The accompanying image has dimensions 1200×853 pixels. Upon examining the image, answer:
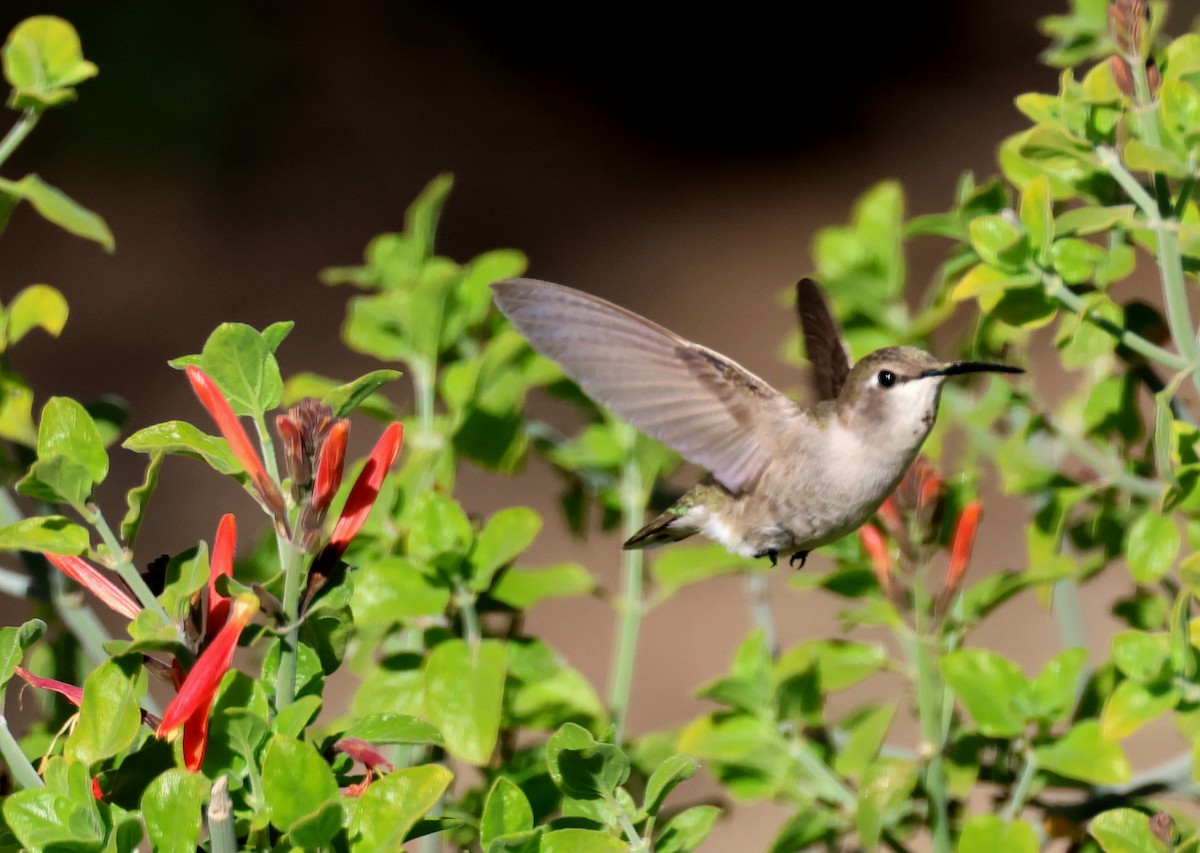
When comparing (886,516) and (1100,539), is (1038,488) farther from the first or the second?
(886,516)

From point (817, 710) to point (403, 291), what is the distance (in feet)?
2.32

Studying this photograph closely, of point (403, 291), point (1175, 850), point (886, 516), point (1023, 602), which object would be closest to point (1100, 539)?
point (886, 516)

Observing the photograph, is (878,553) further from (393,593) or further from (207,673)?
(207,673)

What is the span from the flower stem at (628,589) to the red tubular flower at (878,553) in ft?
0.84

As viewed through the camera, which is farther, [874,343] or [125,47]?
[125,47]

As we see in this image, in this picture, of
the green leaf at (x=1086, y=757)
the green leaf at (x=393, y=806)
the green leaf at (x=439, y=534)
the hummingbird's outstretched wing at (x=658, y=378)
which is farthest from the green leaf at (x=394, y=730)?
the green leaf at (x=1086, y=757)

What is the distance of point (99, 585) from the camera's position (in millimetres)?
1010

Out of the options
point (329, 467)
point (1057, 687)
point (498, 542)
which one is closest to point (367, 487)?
point (329, 467)

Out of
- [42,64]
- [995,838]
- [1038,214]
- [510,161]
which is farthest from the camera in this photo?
[510,161]

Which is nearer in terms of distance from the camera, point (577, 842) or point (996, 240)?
point (577, 842)

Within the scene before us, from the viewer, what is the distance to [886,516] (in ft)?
4.59

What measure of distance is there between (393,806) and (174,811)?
141mm

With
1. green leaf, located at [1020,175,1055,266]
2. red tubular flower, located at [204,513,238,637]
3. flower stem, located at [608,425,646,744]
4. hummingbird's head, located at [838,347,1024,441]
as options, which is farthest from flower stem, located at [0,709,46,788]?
green leaf, located at [1020,175,1055,266]

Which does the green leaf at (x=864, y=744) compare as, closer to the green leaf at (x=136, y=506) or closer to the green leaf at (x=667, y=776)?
the green leaf at (x=667, y=776)
